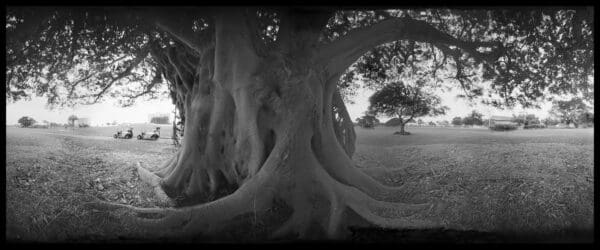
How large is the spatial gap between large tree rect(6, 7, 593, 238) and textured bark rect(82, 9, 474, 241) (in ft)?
0.04

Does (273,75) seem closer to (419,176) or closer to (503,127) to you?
(419,176)

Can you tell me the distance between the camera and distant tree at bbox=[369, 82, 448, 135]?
18.3 ft

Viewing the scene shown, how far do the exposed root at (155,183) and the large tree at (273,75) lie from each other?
0.02m

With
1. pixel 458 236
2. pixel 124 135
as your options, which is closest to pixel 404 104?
pixel 458 236

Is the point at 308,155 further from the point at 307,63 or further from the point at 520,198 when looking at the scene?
the point at 520,198

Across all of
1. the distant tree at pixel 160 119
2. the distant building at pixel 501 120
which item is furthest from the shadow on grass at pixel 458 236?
the distant tree at pixel 160 119

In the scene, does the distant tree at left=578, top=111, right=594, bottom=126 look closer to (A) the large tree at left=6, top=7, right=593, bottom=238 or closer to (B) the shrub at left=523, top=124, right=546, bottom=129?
(A) the large tree at left=6, top=7, right=593, bottom=238

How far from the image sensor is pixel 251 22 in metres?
4.54

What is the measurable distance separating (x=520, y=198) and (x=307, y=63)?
9.92 feet

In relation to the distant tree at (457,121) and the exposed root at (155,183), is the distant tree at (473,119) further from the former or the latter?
the exposed root at (155,183)

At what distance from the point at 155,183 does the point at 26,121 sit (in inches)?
63.2

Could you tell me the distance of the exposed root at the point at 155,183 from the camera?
4711 millimetres

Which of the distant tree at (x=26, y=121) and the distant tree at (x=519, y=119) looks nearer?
the distant tree at (x=26, y=121)

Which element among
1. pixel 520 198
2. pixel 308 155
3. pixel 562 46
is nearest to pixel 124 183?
pixel 308 155
